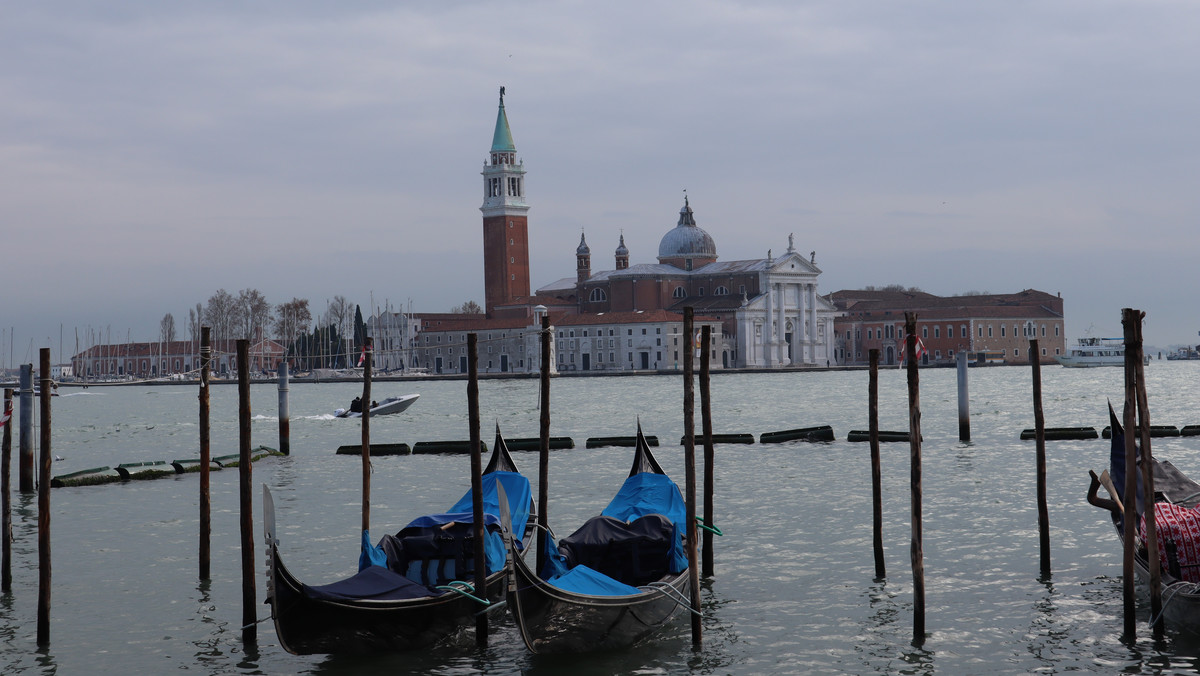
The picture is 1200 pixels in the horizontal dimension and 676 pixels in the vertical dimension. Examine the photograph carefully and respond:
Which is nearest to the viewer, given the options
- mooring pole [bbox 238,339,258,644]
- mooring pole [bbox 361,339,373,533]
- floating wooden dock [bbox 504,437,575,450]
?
mooring pole [bbox 238,339,258,644]

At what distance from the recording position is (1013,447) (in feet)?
67.6

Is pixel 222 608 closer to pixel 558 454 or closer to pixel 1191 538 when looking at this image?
pixel 1191 538

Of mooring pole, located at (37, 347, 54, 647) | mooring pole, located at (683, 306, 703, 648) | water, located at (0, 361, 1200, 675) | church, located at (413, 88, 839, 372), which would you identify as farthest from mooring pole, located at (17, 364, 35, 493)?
church, located at (413, 88, 839, 372)

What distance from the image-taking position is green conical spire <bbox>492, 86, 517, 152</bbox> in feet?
255

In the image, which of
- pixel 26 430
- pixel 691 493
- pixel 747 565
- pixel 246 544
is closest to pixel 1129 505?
pixel 691 493

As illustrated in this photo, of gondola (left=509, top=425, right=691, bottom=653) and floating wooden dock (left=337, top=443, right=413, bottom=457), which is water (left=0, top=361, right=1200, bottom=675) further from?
floating wooden dock (left=337, top=443, right=413, bottom=457)

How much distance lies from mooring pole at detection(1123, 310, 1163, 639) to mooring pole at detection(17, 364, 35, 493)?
36.2 ft

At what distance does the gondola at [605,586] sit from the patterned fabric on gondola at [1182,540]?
3.02 m

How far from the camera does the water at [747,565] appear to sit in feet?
24.1

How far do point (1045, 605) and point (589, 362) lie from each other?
69789mm

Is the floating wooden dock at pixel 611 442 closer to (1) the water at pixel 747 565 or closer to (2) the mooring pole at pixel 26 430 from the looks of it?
(1) the water at pixel 747 565

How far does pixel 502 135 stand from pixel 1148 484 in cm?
7289

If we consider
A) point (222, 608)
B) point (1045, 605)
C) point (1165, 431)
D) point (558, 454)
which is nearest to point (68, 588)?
point (222, 608)

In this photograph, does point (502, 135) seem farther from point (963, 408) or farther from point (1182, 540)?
point (1182, 540)
